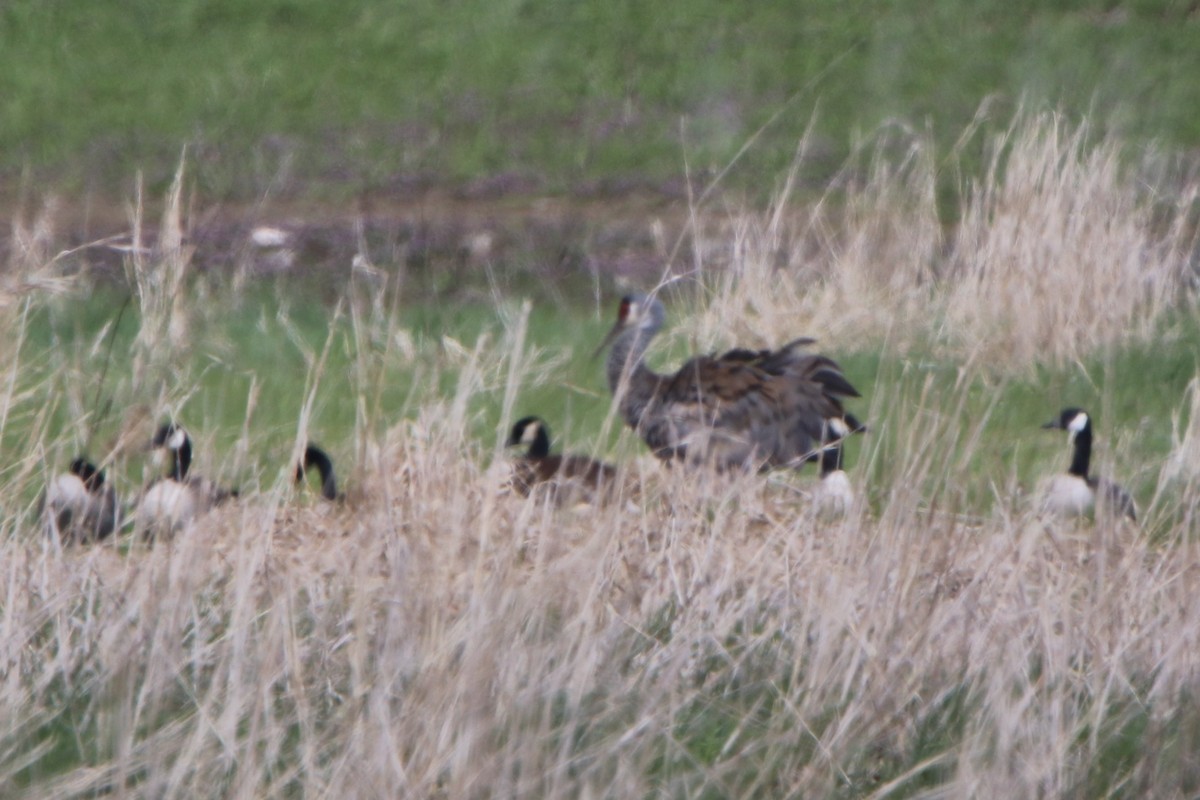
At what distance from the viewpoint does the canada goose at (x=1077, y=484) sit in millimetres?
5602

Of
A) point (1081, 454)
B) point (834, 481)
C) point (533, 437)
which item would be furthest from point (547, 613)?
point (1081, 454)

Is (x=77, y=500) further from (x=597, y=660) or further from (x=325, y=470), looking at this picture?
(x=325, y=470)

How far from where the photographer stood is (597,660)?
12.8 feet

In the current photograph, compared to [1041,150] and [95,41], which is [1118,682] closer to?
[1041,150]

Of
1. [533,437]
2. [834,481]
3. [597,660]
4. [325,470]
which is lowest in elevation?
[533,437]

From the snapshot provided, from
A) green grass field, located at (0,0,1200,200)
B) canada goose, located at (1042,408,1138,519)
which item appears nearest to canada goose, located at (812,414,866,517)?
canada goose, located at (1042,408,1138,519)

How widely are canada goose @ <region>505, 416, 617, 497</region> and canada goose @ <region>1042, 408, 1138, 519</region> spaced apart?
1463 millimetres

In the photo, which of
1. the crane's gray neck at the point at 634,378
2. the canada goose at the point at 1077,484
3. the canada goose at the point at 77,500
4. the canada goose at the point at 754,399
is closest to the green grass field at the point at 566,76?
the crane's gray neck at the point at 634,378

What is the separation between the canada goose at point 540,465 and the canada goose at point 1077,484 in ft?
4.80

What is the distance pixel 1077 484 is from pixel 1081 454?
2.04 feet

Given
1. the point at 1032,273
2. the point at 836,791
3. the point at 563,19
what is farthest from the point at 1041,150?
the point at 563,19

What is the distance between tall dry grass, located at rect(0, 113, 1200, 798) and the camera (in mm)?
3365

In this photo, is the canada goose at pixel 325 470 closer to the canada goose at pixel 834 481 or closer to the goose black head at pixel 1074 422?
the canada goose at pixel 834 481

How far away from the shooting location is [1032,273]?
9.90 metres
